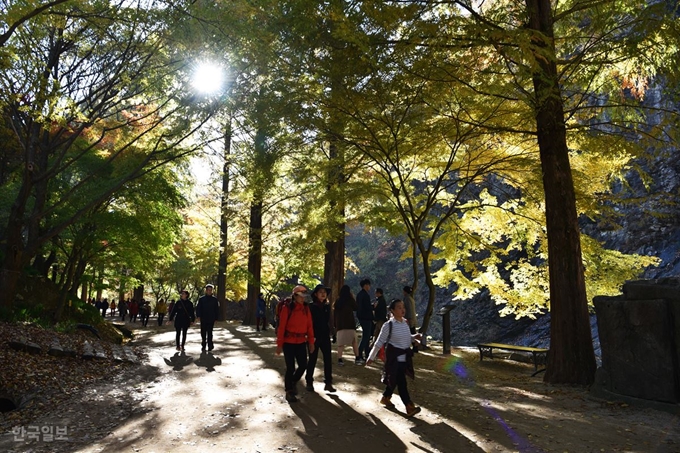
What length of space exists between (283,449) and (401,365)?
2.23m

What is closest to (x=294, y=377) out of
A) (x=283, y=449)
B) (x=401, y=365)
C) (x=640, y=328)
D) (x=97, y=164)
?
(x=401, y=365)

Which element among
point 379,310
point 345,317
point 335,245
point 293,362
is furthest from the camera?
point 335,245

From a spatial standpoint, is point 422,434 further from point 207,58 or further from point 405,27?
point 207,58

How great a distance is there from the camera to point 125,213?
14.7 m

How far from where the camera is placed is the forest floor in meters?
5.23

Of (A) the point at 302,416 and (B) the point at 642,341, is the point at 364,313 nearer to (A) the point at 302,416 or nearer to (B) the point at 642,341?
(A) the point at 302,416

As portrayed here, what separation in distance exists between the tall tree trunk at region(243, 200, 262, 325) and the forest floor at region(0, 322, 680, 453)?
1199cm

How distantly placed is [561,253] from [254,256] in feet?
54.6

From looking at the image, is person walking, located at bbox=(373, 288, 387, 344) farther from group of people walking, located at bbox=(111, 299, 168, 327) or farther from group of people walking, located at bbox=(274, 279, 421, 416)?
group of people walking, located at bbox=(111, 299, 168, 327)

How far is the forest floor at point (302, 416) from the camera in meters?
5.23

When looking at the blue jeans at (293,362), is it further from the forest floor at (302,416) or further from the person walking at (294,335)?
the forest floor at (302,416)

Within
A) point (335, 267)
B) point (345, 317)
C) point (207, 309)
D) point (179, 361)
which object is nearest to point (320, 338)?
point (345, 317)

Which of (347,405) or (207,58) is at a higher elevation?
(207,58)

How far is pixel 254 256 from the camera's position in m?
23.3
